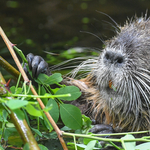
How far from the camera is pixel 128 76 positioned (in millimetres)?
1981

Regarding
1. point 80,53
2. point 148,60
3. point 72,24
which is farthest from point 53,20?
point 148,60

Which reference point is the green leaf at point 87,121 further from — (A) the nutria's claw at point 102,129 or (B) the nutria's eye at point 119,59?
(A) the nutria's claw at point 102,129

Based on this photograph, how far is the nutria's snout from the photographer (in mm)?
1909

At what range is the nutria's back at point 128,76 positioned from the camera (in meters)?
1.95

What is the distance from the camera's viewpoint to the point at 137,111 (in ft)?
7.18

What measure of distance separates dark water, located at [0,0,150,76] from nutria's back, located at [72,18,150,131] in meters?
2.28

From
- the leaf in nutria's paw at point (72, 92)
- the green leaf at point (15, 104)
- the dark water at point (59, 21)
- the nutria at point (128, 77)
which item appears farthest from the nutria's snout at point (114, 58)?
the dark water at point (59, 21)

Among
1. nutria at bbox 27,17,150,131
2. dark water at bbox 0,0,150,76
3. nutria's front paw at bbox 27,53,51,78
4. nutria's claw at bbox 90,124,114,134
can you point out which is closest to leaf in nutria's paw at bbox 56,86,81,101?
nutria's front paw at bbox 27,53,51,78

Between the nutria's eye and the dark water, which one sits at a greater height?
the dark water

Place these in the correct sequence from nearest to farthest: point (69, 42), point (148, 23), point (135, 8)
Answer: point (148, 23) < point (69, 42) < point (135, 8)

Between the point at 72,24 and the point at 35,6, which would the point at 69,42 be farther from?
the point at 35,6

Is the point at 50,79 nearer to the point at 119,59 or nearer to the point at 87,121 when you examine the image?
the point at 87,121

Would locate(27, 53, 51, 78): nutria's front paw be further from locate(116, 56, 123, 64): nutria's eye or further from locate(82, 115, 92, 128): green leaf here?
locate(116, 56, 123, 64): nutria's eye

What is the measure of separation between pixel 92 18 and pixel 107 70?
13.5 feet
